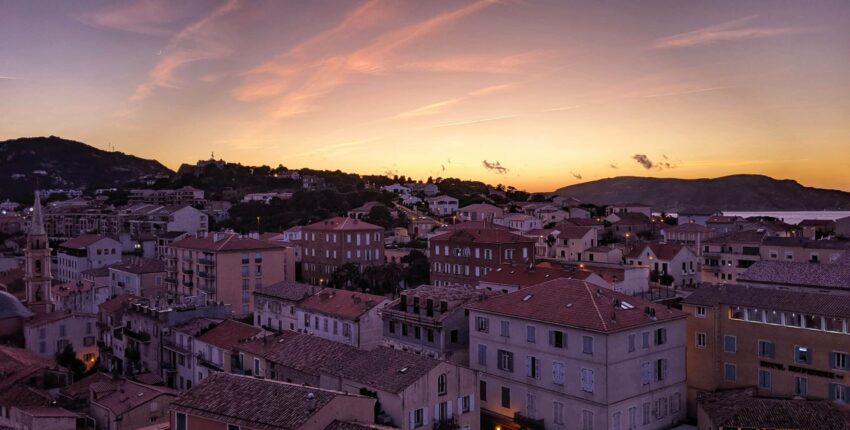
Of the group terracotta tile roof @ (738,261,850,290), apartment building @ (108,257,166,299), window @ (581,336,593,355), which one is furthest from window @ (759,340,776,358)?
apartment building @ (108,257,166,299)

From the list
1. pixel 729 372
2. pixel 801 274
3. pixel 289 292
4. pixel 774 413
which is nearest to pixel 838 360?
pixel 774 413

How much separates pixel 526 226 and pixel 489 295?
7122cm

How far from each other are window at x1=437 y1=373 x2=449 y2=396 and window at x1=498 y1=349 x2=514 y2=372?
8659mm

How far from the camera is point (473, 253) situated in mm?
69500

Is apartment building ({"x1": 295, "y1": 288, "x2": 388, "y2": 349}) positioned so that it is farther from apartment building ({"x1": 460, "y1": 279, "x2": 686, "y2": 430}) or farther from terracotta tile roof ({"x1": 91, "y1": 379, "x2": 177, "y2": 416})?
terracotta tile roof ({"x1": 91, "y1": 379, "x2": 177, "y2": 416})

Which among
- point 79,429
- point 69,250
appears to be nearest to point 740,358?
point 79,429

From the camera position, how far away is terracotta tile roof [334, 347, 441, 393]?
26766mm

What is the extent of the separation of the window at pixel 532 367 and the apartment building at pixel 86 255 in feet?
221

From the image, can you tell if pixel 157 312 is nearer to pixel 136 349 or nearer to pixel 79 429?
pixel 136 349

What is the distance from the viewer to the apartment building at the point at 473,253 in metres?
67.8

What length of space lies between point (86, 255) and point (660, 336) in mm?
74846

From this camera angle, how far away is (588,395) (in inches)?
1247

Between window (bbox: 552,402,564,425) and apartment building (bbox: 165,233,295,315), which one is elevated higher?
apartment building (bbox: 165,233,295,315)

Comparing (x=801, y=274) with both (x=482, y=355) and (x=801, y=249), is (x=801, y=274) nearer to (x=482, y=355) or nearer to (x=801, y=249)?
(x=482, y=355)
